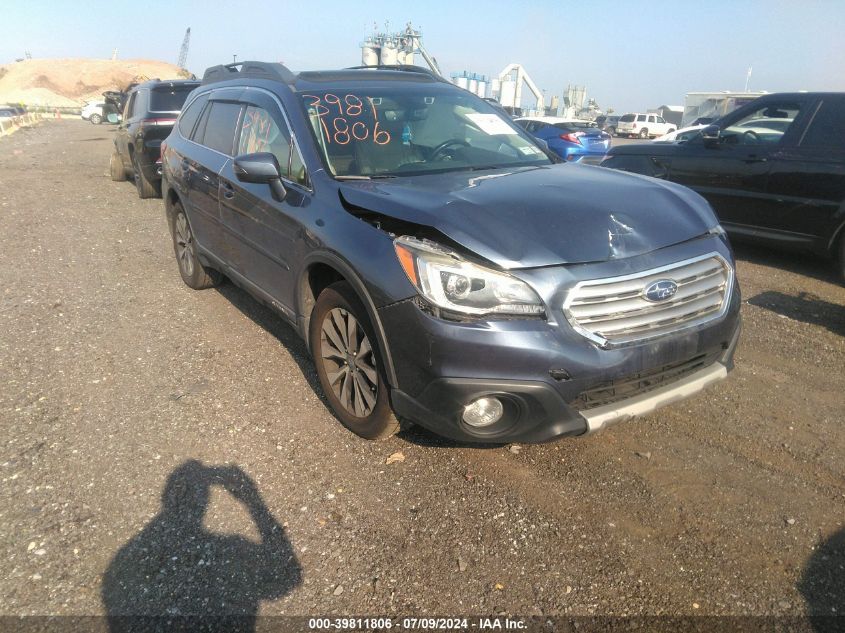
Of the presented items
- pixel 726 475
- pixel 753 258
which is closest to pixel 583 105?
pixel 753 258

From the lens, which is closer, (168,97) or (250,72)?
(250,72)

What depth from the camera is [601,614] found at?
7.37 feet

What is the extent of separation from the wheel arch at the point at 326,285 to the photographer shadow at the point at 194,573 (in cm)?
87

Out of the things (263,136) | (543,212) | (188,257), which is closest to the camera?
(543,212)

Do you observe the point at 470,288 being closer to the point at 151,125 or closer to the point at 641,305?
the point at 641,305

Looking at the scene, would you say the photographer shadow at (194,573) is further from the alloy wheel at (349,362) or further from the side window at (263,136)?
the side window at (263,136)

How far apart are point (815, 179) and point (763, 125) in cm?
95

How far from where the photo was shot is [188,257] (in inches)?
225

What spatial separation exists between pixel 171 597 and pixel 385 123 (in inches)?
107

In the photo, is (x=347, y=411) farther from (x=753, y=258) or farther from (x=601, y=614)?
(x=753, y=258)

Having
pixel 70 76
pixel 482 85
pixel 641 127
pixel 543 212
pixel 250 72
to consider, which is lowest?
pixel 70 76

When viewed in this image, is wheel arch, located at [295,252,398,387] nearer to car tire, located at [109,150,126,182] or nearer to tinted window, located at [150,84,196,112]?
tinted window, located at [150,84,196,112]

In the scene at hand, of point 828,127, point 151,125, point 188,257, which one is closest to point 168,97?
point 151,125

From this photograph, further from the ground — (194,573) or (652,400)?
(652,400)
